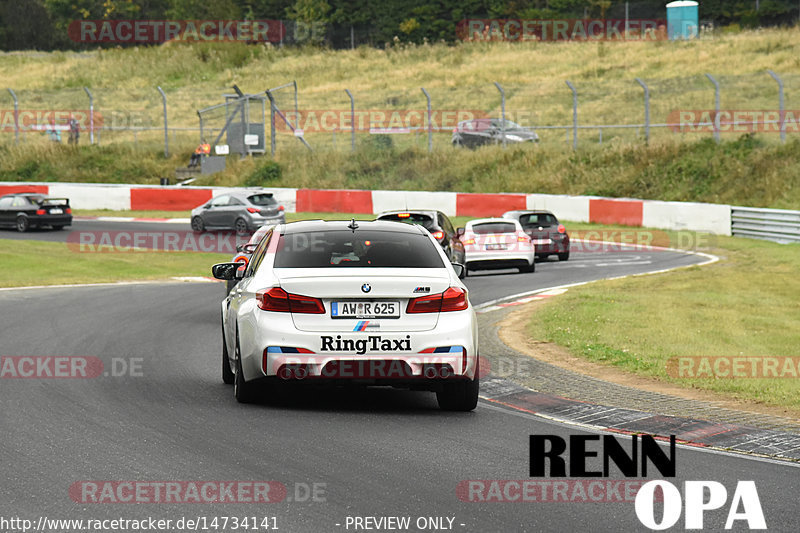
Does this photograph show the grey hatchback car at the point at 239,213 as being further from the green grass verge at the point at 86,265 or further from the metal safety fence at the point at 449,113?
the metal safety fence at the point at 449,113

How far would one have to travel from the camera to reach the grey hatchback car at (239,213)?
113 feet

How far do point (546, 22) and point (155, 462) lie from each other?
82193 mm

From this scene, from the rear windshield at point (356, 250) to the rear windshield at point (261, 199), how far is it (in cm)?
2530

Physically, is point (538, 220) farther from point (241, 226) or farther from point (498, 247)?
point (241, 226)

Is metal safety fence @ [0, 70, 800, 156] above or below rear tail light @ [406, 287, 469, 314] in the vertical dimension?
above

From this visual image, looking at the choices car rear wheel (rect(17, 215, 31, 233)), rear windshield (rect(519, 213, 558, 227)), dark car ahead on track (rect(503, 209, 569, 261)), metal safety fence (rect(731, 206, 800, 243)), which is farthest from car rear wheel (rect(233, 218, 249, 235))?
metal safety fence (rect(731, 206, 800, 243))

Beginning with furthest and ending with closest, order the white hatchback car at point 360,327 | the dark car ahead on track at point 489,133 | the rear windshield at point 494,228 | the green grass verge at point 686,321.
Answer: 1. the dark car ahead on track at point 489,133
2. the rear windshield at point 494,228
3. the green grass verge at point 686,321
4. the white hatchback car at point 360,327

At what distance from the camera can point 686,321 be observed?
15594 mm

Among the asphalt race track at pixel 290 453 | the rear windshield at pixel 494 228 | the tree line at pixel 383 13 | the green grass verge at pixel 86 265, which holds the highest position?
the tree line at pixel 383 13

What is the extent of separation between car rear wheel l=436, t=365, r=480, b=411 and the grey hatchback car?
2541 cm

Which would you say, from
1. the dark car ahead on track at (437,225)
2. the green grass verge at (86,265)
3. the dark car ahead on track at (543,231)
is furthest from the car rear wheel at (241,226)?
the dark car ahead on track at (437,225)

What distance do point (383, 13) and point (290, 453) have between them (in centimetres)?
8918

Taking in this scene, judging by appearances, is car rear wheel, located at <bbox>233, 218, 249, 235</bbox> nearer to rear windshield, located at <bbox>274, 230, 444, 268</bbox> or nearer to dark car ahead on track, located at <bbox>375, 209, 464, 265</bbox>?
dark car ahead on track, located at <bbox>375, 209, 464, 265</bbox>

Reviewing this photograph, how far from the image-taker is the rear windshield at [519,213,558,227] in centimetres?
2762
